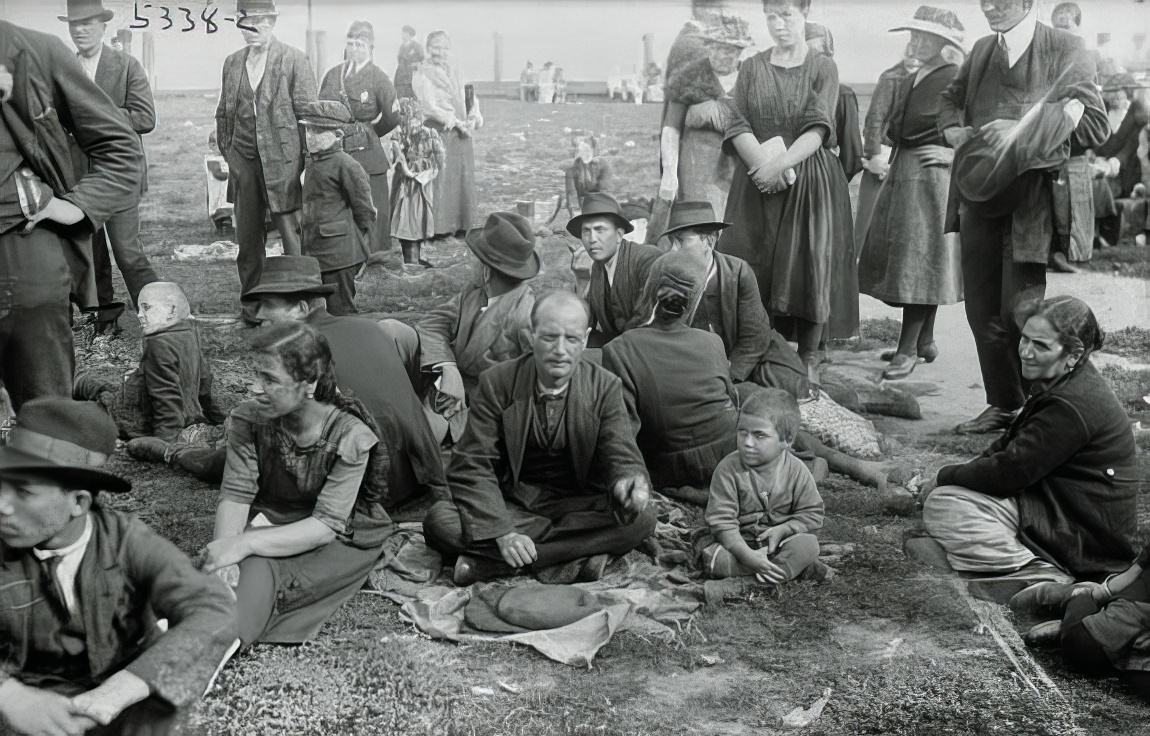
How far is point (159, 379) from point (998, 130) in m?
3.85

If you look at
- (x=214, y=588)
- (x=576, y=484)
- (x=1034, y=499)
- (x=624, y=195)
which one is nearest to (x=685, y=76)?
(x=624, y=195)

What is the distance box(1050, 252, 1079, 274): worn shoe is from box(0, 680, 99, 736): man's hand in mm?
4482

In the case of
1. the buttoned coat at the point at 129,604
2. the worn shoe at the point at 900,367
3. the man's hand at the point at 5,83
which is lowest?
the worn shoe at the point at 900,367

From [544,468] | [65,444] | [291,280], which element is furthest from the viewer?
[291,280]

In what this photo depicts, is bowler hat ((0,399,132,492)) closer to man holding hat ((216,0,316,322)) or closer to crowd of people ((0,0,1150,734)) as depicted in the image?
crowd of people ((0,0,1150,734))

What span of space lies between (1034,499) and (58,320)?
3609 mm

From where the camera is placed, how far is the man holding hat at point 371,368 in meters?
5.07

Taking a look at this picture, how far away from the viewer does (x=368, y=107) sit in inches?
233

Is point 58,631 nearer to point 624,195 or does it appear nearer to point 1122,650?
point 1122,650

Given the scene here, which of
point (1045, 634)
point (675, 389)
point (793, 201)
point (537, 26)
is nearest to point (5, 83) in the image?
point (537, 26)

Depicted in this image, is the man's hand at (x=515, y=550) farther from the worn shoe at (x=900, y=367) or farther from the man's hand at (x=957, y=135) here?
the man's hand at (x=957, y=135)

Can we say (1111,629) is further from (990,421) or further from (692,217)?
Answer: (692,217)

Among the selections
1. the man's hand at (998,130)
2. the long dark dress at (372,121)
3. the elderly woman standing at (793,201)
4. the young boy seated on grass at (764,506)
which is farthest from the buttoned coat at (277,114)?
the man's hand at (998,130)

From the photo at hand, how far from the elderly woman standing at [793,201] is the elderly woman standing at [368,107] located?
164 centimetres
